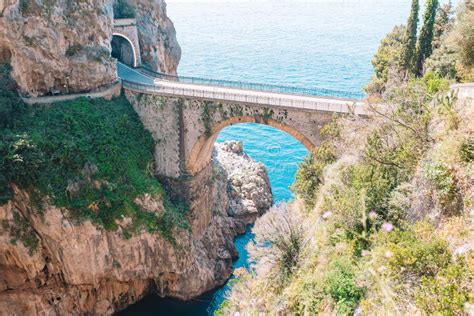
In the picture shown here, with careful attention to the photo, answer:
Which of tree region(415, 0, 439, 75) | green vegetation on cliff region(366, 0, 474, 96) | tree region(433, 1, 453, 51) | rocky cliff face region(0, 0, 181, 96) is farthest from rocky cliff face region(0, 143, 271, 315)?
tree region(433, 1, 453, 51)

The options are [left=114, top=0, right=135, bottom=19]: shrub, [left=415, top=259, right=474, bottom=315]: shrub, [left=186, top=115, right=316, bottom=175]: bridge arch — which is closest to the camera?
[left=415, top=259, right=474, bottom=315]: shrub

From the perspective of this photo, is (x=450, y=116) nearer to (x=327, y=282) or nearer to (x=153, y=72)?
(x=327, y=282)

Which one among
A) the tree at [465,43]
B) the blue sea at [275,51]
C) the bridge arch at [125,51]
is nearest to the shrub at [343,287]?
the tree at [465,43]

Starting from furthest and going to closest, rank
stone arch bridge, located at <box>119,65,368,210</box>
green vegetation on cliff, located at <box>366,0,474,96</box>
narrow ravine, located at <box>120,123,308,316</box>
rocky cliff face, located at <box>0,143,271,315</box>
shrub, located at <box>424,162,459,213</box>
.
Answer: narrow ravine, located at <box>120,123,308,316</box>, stone arch bridge, located at <box>119,65,368,210</box>, rocky cliff face, located at <box>0,143,271,315</box>, green vegetation on cliff, located at <box>366,0,474,96</box>, shrub, located at <box>424,162,459,213</box>

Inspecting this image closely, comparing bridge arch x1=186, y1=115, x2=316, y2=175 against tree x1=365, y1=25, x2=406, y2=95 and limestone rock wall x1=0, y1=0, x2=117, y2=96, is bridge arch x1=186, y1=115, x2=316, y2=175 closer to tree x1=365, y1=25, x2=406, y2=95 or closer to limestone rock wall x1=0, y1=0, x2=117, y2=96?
limestone rock wall x1=0, y1=0, x2=117, y2=96

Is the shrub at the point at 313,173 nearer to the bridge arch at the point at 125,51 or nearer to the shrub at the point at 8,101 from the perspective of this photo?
the shrub at the point at 8,101

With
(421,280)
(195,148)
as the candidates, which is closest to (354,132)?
(421,280)

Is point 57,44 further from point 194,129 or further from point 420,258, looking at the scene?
point 420,258
